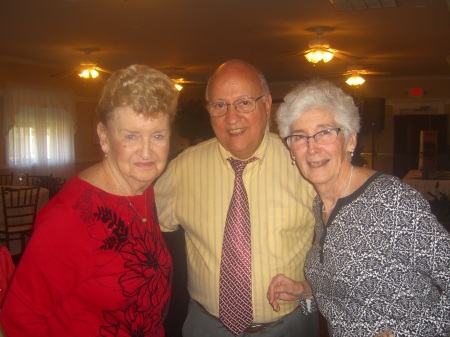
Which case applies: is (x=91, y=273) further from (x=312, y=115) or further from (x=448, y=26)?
(x=448, y=26)

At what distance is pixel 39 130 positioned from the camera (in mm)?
11047

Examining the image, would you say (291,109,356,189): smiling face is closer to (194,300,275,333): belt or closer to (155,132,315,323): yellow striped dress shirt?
(155,132,315,323): yellow striped dress shirt

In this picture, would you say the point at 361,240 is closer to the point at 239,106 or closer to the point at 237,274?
the point at 237,274

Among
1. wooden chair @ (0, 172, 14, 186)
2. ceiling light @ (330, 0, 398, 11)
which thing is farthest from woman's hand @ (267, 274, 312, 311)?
wooden chair @ (0, 172, 14, 186)

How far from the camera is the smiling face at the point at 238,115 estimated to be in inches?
83.0

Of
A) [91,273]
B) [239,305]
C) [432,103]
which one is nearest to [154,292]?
[91,273]

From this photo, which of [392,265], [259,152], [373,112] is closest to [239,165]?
[259,152]

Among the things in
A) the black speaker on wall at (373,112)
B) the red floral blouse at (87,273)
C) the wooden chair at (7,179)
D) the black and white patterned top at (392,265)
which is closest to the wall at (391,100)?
the black speaker on wall at (373,112)

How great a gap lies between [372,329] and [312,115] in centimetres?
80

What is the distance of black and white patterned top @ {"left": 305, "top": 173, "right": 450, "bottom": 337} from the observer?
1.49 metres

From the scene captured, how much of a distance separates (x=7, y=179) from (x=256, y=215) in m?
9.37

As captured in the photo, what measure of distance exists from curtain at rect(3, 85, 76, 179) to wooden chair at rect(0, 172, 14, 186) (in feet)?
0.89

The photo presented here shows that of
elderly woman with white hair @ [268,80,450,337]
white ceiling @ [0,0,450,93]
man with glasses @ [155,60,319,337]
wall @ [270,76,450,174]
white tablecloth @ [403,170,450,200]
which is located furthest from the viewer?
wall @ [270,76,450,174]

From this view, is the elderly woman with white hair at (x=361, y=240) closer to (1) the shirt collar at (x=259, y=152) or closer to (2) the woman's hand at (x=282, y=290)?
(2) the woman's hand at (x=282, y=290)
